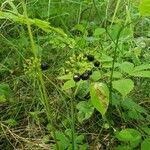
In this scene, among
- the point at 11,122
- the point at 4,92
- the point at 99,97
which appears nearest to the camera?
the point at 99,97

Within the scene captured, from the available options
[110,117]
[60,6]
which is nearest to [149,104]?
[110,117]

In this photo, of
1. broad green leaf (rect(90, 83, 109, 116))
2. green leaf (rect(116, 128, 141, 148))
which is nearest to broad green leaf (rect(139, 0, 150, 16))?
broad green leaf (rect(90, 83, 109, 116))

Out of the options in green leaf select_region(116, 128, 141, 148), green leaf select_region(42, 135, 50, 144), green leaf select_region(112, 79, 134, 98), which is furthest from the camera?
green leaf select_region(42, 135, 50, 144)

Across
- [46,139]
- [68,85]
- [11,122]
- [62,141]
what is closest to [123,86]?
[68,85]

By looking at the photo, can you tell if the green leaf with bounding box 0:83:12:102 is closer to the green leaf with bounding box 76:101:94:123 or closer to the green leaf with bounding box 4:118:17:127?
the green leaf with bounding box 4:118:17:127

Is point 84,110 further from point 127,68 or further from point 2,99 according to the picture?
point 2,99

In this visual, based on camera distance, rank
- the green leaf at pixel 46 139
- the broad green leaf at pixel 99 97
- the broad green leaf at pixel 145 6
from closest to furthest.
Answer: the broad green leaf at pixel 145 6, the broad green leaf at pixel 99 97, the green leaf at pixel 46 139

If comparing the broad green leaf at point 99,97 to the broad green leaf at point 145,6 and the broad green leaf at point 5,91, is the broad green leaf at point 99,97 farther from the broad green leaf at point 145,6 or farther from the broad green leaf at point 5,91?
the broad green leaf at point 5,91

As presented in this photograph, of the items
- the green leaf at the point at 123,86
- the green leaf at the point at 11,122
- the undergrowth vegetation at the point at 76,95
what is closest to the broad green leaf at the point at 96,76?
the undergrowth vegetation at the point at 76,95
